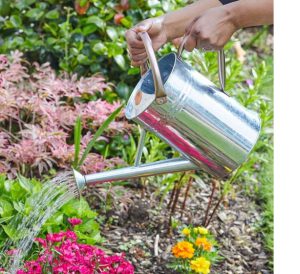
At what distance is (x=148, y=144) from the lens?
3559 millimetres

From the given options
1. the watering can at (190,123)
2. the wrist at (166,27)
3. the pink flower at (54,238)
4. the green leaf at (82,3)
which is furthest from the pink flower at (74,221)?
the green leaf at (82,3)

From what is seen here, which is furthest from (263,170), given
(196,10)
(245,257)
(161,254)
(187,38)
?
(187,38)

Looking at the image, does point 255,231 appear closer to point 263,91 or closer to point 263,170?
point 263,170

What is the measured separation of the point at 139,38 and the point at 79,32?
174 cm

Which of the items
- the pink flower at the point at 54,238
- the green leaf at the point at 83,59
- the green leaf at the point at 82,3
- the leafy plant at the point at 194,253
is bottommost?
the leafy plant at the point at 194,253

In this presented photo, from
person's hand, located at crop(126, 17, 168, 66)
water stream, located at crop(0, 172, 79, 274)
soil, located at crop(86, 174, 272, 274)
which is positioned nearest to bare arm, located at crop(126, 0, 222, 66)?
person's hand, located at crop(126, 17, 168, 66)

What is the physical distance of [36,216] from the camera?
2.55 metres

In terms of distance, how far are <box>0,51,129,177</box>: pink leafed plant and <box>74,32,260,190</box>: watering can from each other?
37.2 inches

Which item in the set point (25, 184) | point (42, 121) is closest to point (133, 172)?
point (25, 184)

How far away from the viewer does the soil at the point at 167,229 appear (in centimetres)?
305

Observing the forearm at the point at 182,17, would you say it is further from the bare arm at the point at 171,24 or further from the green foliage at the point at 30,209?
the green foliage at the point at 30,209

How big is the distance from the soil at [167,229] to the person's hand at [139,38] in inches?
39.3

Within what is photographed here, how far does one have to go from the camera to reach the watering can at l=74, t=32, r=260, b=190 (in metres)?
1.97
